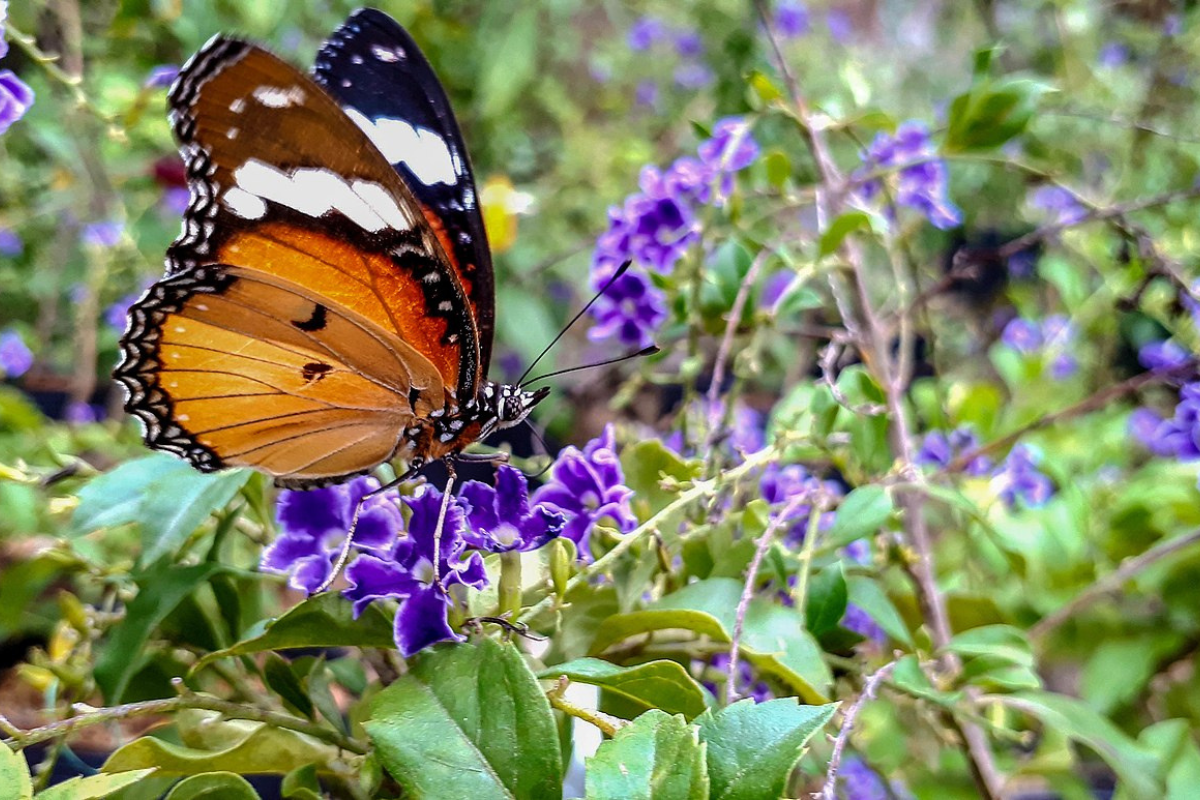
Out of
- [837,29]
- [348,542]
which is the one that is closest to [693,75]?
[837,29]

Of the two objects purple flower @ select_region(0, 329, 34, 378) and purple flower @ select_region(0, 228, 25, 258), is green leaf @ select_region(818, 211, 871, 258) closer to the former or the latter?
purple flower @ select_region(0, 329, 34, 378)

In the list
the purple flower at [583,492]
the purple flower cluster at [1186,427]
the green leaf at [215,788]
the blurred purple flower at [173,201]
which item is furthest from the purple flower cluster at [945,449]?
the blurred purple flower at [173,201]

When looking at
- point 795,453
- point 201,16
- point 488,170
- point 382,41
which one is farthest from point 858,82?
point 488,170

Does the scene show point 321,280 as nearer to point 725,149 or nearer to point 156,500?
point 156,500

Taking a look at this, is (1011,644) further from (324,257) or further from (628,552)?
(324,257)

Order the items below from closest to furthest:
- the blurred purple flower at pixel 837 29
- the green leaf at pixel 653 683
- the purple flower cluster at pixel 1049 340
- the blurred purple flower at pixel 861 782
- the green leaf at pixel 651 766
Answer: the green leaf at pixel 651 766 < the green leaf at pixel 653 683 < the blurred purple flower at pixel 861 782 < the purple flower cluster at pixel 1049 340 < the blurred purple flower at pixel 837 29

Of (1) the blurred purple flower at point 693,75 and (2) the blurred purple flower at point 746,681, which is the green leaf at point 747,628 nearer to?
(2) the blurred purple flower at point 746,681
